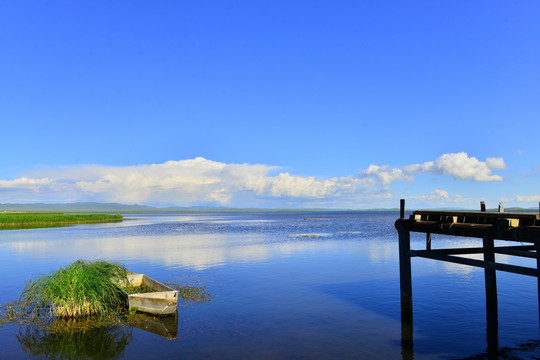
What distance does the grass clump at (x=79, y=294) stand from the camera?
55.5ft

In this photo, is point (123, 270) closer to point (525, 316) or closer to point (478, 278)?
point (525, 316)

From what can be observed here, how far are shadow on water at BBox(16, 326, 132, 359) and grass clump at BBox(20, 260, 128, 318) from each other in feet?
3.76

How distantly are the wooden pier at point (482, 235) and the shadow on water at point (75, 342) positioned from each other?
32.3ft

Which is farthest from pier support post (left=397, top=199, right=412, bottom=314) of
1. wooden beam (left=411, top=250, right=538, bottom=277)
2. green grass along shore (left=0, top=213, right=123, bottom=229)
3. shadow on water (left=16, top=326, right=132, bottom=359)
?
green grass along shore (left=0, top=213, right=123, bottom=229)

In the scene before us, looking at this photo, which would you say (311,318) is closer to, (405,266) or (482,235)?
(405,266)

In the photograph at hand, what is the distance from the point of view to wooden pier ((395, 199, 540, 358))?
12.3 meters

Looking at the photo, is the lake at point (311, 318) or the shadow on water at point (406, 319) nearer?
the shadow on water at point (406, 319)

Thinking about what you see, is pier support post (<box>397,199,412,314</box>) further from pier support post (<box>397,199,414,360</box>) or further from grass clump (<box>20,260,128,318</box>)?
grass clump (<box>20,260,128,318</box>)

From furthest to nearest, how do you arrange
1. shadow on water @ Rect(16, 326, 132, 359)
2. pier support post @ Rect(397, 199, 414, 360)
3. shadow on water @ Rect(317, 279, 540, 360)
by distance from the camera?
pier support post @ Rect(397, 199, 414, 360) → shadow on water @ Rect(16, 326, 132, 359) → shadow on water @ Rect(317, 279, 540, 360)

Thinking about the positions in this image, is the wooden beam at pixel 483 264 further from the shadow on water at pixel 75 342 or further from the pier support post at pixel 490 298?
the shadow on water at pixel 75 342

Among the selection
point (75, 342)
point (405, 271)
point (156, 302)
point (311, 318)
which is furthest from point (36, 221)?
point (405, 271)

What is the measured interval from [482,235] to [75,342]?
47.2 feet

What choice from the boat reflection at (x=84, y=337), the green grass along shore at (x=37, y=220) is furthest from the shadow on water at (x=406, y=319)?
the green grass along shore at (x=37, y=220)

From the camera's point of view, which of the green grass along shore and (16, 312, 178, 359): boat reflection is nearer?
(16, 312, 178, 359): boat reflection
